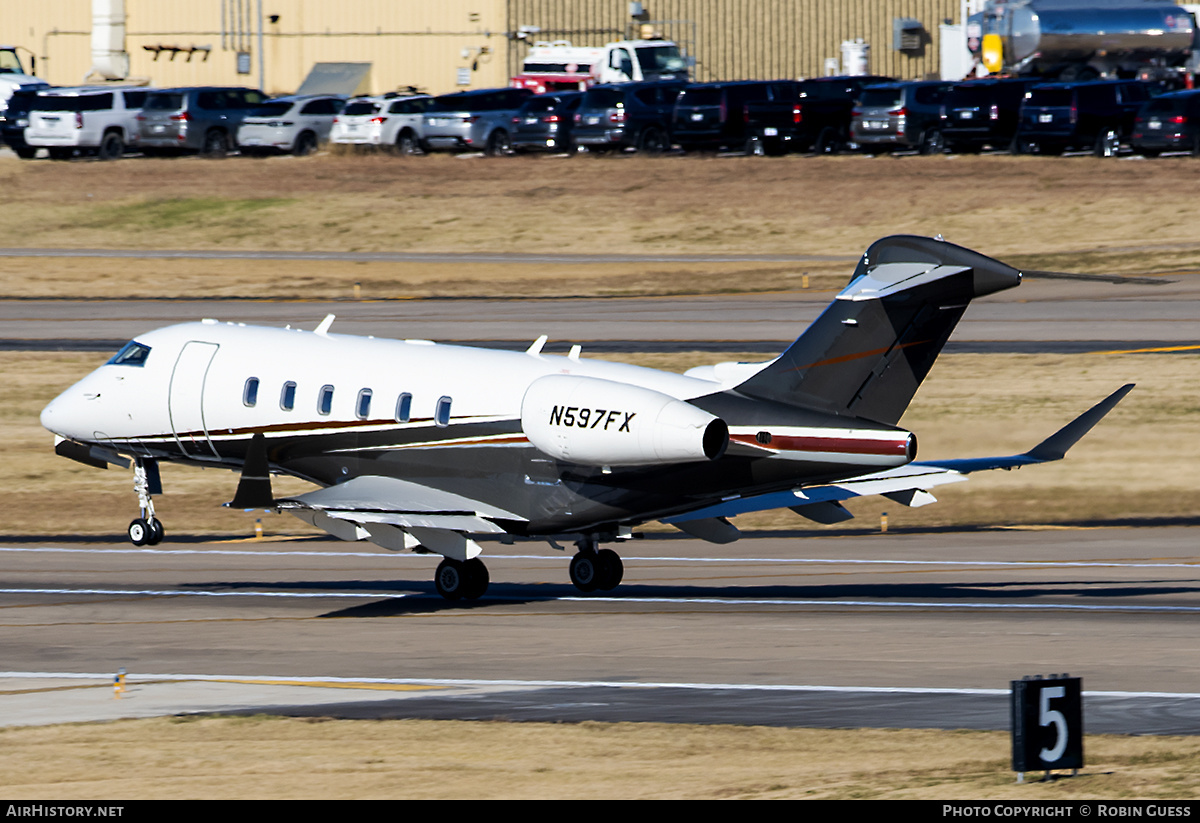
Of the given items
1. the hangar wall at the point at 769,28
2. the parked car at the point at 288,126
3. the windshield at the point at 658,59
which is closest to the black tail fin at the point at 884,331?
the parked car at the point at 288,126

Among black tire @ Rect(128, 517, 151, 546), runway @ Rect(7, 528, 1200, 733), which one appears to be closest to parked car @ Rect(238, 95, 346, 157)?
runway @ Rect(7, 528, 1200, 733)

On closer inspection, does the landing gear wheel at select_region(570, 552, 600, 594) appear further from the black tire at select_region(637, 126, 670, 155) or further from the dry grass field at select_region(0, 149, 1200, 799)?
the black tire at select_region(637, 126, 670, 155)

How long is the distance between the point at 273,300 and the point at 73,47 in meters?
62.0

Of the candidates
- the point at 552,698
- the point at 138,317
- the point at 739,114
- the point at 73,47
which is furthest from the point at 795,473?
the point at 73,47

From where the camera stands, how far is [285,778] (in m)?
16.8

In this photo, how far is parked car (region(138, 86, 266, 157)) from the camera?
79.1m

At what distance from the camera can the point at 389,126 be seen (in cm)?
7844

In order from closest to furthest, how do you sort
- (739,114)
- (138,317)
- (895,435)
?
(895,435), (138,317), (739,114)

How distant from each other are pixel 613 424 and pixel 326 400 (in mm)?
5427

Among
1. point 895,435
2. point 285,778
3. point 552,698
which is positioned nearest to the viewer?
point 285,778

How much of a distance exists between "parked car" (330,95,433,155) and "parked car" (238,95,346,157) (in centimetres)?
127

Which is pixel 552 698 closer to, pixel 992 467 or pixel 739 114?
pixel 992 467

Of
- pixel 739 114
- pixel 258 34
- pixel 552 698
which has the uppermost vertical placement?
pixel 258 34

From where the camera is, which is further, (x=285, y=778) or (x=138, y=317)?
(x=138, y=317)
